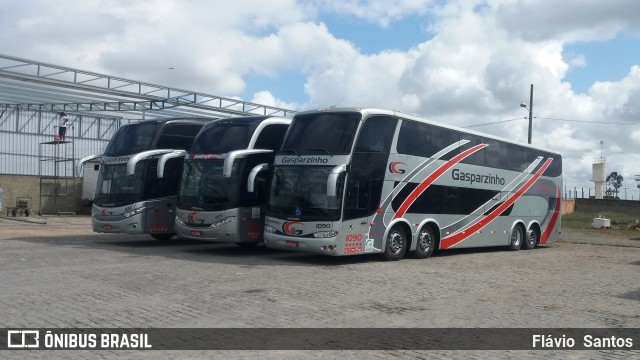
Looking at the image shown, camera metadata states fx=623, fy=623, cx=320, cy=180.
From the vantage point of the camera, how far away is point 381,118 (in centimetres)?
1545

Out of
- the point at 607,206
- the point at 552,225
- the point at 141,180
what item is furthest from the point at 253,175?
the point at 607,206

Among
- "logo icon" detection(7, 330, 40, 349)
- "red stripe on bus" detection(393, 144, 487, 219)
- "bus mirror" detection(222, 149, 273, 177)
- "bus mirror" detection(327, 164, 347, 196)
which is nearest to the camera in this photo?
"logo icon" detection(7, 330, 40, 349)

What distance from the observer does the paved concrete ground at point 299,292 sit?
8352mm

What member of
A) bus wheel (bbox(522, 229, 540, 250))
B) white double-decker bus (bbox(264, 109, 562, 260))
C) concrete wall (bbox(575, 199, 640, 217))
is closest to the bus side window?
white double-decker bus (bbox(264, 109, 562, 260))

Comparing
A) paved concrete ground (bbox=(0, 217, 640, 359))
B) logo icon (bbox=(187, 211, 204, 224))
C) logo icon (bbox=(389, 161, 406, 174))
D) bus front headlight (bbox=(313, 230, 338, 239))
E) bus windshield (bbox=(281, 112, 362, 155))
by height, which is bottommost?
paved concrete ground (bbox=(0, 217, 640, 359))

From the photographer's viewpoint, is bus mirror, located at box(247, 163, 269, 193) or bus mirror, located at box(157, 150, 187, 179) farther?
bus mirror, located at box(157, 150, 187, 179)

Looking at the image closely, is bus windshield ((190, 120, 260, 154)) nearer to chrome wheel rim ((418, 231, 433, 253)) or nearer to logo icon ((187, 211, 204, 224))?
logo icon ((187, 211, 204, 224))

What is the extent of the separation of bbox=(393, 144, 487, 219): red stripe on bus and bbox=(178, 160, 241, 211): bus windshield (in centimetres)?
435

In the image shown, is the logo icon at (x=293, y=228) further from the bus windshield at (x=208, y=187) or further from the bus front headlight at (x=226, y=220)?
the bus windshield at (x=208, y=187)

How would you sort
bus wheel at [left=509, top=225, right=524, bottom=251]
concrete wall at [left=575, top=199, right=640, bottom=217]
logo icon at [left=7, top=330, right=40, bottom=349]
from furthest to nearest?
concrete wall at [left=575, top=199, right=640, bottom=217] → bus wheel at [left=509, top=225, right=524, bottom=251] → logo icon at [left=7, top=330, right=40, bottom=349]

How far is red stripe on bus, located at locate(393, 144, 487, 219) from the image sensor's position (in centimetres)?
1630

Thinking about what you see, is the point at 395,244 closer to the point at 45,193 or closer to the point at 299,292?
the point at 299,292

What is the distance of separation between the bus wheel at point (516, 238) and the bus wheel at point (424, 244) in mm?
5296

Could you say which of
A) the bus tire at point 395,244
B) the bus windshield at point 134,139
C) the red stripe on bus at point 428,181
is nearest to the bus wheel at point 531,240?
the red stripe on bus at point 428,181
